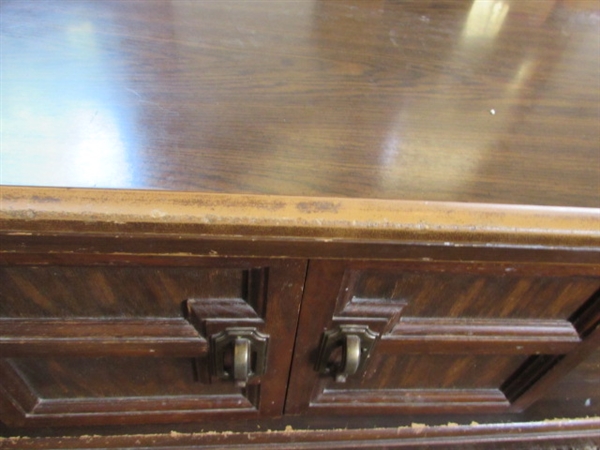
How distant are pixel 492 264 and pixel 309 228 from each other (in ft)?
0.59

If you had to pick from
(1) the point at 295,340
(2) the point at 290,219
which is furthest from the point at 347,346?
(2) the point at 290,219

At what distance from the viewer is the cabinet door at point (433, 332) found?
427 mm

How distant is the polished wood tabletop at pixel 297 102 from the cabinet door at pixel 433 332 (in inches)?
3.5

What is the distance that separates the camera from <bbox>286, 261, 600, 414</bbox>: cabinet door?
427mm

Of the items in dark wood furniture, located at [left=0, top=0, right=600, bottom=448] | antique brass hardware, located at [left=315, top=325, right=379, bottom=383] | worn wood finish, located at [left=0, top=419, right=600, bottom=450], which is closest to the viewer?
dark wood furniture, located at [left=0, top=0, right=600, bottom=448]

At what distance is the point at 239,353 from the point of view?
0.45 metres

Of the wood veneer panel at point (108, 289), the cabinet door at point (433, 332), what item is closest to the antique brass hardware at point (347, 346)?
the cabinet door at point (433, 332)

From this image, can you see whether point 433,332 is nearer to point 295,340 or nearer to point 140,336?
point 295,340

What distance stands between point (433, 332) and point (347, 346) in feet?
0.33

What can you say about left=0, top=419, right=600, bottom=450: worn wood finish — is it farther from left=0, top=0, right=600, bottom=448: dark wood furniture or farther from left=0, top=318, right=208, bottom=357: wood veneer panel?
left=0, top=318, right=208, bottom=357: wood veneer panel

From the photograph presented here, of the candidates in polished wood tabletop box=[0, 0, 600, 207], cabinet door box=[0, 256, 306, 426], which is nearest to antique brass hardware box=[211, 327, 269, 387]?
cabinet door box=[0, 256, 306, 426]

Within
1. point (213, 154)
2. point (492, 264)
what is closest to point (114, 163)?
point (213, 154)

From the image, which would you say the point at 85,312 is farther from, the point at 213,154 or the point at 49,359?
the point at 213,154

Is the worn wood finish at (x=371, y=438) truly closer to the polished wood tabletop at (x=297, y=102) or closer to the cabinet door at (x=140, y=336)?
the cabinet door at (x=140, y=336)
